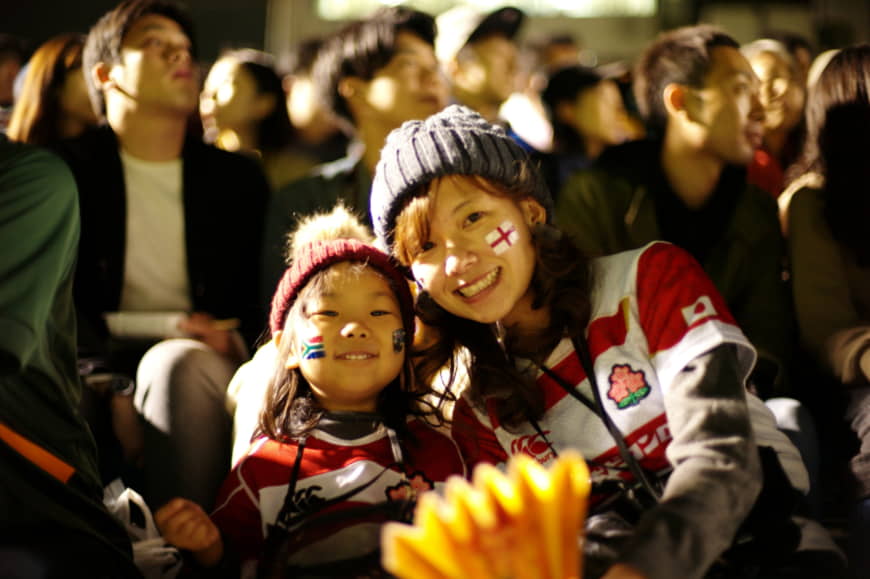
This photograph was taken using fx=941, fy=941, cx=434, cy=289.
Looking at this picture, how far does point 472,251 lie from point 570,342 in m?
0.24

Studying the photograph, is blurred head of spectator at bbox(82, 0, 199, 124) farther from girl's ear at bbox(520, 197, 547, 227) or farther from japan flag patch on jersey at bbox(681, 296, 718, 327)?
japan flag patch on jersey at bbox(681, 296, 718, 327)

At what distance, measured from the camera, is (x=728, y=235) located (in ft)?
7.55

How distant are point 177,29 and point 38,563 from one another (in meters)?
1.74

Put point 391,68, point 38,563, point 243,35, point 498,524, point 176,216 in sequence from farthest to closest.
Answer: point 243,35
point 391,68
point 176,216
point 38,563
point 498,524

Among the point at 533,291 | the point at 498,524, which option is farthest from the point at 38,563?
the point at 533,291

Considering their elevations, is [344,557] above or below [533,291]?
below

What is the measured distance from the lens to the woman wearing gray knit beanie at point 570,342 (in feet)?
4.52

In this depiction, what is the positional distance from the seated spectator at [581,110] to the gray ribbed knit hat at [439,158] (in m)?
2.05

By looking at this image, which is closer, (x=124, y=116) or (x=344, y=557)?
(x=344, y=557)

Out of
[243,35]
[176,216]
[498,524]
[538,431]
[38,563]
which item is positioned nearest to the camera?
[498,524]

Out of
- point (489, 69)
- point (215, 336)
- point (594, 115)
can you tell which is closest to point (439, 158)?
point (215, 336)

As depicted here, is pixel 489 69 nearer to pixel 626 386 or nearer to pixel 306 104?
pixel 306 104

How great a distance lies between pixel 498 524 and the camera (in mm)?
1014

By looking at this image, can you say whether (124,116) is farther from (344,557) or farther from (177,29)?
(344,557)
